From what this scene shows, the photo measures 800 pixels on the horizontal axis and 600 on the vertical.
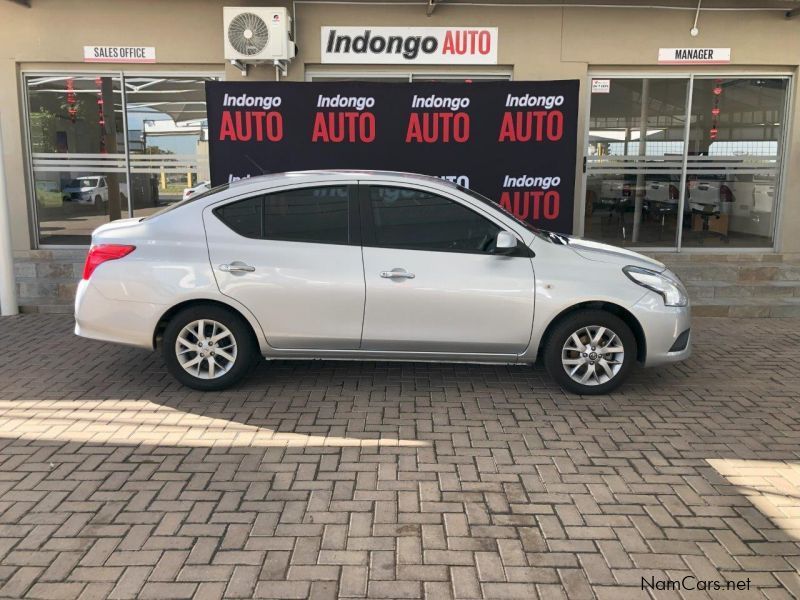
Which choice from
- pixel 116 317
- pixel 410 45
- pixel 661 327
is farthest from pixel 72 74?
pixel 661 327

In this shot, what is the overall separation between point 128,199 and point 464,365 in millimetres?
5767

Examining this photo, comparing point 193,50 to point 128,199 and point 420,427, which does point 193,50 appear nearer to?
point 128,199

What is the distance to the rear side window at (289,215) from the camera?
5289 millimetres

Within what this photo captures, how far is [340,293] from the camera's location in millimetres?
5168

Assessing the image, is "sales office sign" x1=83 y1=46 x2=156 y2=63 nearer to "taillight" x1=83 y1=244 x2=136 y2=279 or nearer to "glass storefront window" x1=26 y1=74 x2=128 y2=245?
"glass storefront window" x1=26 y1=74 x2=128 y2=245

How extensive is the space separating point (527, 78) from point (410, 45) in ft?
5.23

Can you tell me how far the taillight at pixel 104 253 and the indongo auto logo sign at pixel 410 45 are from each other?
4.69 meters

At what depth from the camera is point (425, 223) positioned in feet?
17.4

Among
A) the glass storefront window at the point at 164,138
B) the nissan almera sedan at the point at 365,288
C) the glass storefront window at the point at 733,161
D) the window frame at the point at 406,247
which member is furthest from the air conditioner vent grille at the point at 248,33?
the glass storefront window at the point at 733,161

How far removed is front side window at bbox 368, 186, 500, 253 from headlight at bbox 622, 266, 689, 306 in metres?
1.12

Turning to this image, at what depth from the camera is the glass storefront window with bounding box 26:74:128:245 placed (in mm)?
9172

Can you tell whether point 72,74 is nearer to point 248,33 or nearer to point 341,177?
point 248,33

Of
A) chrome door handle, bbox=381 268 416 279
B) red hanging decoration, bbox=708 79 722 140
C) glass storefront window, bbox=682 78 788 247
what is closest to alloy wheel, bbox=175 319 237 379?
chrome door handle, bbox=381 268 416 279

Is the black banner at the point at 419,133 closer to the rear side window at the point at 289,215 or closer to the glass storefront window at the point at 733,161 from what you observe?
the glass storefront window at the point at 733,161
